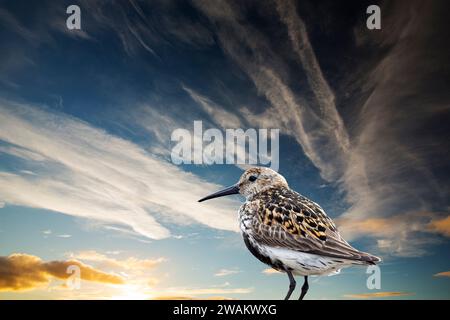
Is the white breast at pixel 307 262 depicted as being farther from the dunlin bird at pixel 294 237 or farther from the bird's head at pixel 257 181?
the bird's head at pixel 257 181

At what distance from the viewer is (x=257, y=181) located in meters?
11.5

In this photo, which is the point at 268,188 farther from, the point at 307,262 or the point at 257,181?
the point at 307,262

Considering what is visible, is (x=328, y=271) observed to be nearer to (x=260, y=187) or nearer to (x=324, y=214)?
(x=324, y=214)

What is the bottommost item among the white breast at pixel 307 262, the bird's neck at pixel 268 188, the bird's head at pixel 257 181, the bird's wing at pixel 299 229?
the white breast at pixel 307 262

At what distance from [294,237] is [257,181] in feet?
10.2

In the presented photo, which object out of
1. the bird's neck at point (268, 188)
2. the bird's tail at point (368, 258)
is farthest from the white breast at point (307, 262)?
the bird's neck at point (268, 188)

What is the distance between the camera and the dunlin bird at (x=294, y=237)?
8242 mm

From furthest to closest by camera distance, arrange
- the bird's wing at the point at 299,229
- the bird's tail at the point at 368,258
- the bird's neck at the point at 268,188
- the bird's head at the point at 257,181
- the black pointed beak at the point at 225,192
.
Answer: the black pointed beak at the point at 225,192
the bird's head at the point at 257,181
the bird's neck at the point at 268,188
the bird's wing at the point at 299,229
the bird's tail at the point at 368,258

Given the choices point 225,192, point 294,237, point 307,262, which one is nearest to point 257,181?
point 225,192

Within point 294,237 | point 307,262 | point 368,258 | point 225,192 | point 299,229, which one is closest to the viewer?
point 368,258

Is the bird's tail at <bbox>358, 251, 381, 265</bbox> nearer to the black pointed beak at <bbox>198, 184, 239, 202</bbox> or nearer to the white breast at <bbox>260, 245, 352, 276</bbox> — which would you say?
the white breast at <bbox>260, 245, 352, 276</bbox>

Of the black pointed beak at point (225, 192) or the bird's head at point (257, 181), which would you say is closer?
the bird's head at point (257, 181)
